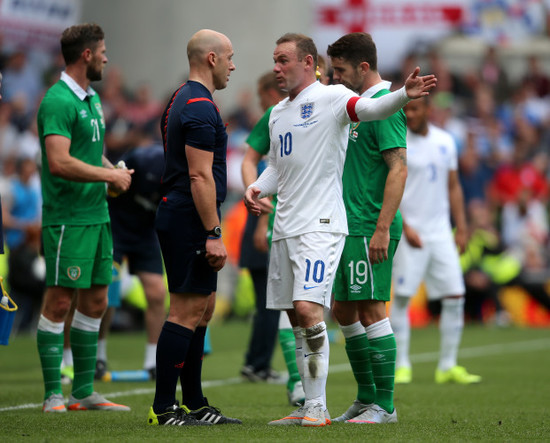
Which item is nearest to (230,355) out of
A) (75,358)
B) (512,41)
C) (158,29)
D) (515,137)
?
(75,358)

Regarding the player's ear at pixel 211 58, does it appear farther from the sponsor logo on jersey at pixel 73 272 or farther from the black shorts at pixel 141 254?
the black shorts at pixel 141 254

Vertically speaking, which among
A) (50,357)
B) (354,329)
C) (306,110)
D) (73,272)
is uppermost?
(306,110)

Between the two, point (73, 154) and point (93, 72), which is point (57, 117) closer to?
point (73, 154)

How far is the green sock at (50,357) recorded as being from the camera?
7.18 metres

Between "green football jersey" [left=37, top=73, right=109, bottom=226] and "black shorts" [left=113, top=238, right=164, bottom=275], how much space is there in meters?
2.44

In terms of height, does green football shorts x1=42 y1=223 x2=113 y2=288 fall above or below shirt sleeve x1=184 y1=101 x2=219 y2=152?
below

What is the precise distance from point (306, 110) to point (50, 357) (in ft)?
8.02

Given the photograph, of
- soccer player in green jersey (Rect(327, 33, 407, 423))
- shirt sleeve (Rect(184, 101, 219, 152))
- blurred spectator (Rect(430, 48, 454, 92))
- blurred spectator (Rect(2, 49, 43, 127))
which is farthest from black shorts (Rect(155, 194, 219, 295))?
blurred spectator (Rect(430, 48, 454, 92))

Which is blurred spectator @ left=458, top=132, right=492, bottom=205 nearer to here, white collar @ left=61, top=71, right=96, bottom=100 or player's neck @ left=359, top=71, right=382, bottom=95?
player's neck @ left=359, top=71, right=382, bottom=95

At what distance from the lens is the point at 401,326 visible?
32.6ft

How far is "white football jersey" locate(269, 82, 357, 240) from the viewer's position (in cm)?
632

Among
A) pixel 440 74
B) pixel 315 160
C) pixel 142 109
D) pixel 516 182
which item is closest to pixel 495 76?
pixel 440 74

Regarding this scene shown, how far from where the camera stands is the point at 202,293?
629cm

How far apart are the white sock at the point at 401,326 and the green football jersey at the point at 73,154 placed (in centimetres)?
361
